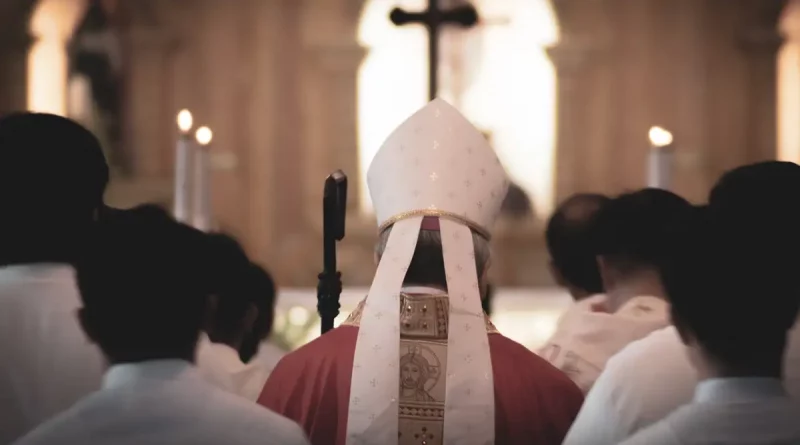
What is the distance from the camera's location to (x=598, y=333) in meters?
3.50

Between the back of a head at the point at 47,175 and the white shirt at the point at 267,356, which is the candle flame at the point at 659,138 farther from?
the back of a head at the point at 47,175

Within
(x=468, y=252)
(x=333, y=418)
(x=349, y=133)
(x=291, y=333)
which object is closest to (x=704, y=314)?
(x=468, y=252)

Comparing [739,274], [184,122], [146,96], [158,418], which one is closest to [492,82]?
[146,96]

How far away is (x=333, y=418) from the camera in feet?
10.6

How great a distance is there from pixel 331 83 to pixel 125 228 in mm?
7109

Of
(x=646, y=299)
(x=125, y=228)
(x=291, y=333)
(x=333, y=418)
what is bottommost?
(x=291, y=333)

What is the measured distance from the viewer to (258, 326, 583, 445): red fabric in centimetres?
320

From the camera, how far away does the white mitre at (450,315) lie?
10.3 ft

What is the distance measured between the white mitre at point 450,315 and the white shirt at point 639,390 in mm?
467

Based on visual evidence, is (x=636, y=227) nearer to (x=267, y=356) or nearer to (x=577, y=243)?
(x=577, y=243)

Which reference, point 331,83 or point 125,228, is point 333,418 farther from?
point 331,83

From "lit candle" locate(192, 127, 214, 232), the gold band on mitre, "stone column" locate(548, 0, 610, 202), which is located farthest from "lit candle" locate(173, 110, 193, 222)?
"stone column" locate(548, 0, 610, 202)

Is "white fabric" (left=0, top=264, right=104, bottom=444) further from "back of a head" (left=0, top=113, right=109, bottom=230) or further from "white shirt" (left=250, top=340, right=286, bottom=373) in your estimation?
"white shirt" (left=250, top=340, right=286, bottom=373)

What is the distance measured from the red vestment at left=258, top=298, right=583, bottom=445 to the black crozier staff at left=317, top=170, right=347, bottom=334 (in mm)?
189
